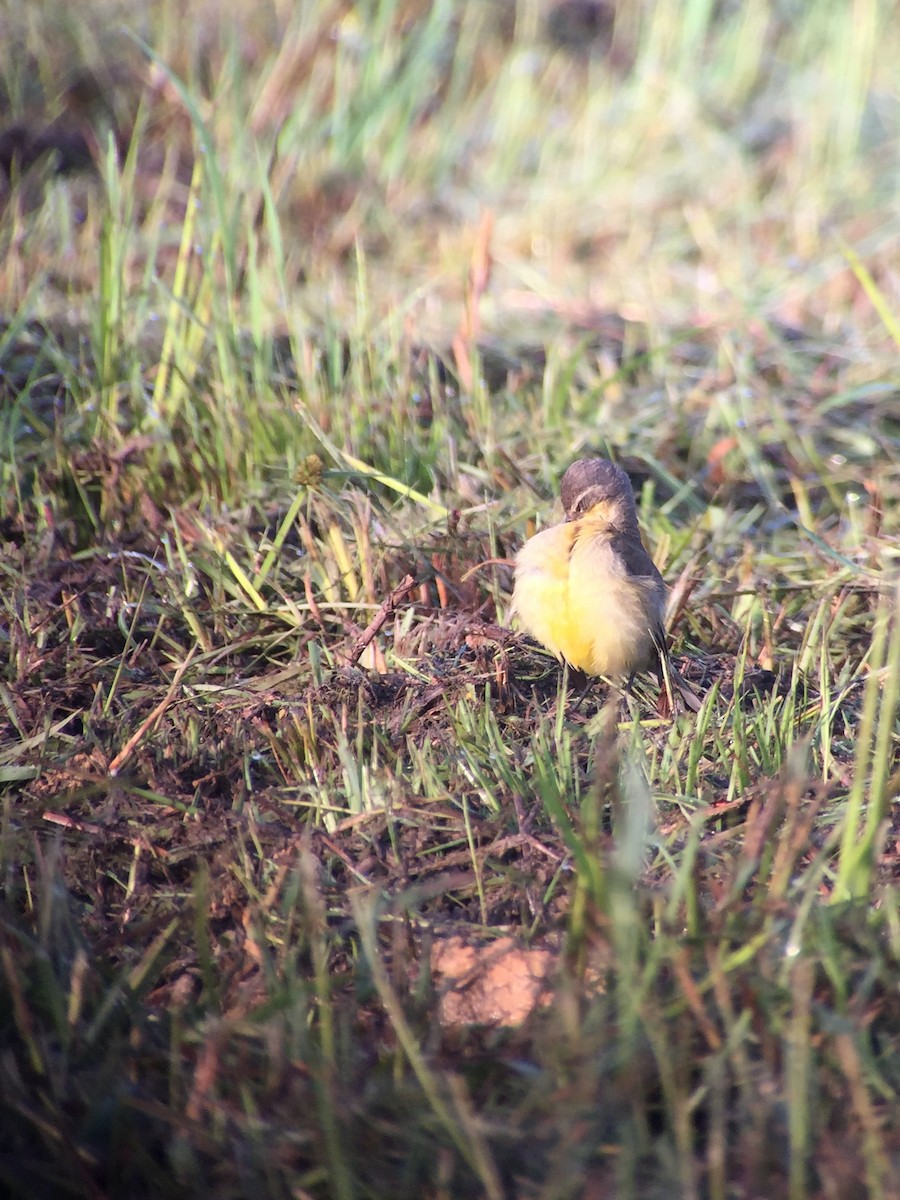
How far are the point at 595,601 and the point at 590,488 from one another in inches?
16.7

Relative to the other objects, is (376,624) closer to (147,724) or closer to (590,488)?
(147,724)

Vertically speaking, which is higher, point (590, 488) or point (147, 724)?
point (590, 488)

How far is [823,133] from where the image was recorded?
7.15 m

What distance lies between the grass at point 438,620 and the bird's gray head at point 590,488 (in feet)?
0.91

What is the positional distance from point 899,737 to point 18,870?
6.92ft

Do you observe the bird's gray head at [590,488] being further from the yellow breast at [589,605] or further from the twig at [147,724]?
the twig at [147,724]

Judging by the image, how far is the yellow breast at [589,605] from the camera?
11.0ft

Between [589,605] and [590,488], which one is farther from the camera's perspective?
[590,488]

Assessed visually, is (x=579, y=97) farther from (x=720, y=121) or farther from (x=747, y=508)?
(x=747, y=508)

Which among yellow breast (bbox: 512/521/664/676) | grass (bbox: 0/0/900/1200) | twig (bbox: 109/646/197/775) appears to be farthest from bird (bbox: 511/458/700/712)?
twig (bbox: 109/646/197/775)

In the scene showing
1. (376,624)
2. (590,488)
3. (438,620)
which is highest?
(590,488)

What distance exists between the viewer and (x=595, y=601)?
3.35 m

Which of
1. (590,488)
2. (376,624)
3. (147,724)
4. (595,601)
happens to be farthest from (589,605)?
(147,724)

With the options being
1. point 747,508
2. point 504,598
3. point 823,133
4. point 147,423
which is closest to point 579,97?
point 823,133
